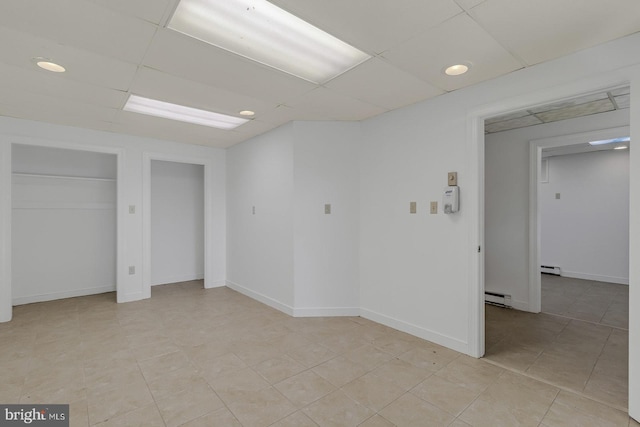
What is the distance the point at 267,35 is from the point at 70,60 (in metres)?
1.57

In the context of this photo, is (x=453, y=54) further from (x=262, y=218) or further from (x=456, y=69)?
(x=262, y=218)

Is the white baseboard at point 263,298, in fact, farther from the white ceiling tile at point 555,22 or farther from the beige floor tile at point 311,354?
the white ceiling tile at point 555,22

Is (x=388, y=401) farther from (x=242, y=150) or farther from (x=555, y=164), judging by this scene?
(x=555, y=164)

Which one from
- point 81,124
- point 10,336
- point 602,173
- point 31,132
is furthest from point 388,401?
point 602,173

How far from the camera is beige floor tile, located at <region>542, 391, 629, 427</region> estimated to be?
6.21 feet

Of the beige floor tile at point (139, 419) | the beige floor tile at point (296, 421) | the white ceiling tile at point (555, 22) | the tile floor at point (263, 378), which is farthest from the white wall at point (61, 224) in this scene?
the white ceiling tile at point (555, 22)

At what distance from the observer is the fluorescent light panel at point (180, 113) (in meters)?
3.29

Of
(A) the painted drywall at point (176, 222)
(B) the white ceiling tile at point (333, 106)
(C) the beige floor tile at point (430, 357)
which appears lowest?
(C) the beige floor tile at point (430, 357)

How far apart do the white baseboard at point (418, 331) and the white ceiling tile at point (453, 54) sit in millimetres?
2441

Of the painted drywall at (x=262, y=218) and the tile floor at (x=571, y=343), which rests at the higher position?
the painted drywall at (x=262, y=218)

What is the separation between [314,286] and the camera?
3.87 metres

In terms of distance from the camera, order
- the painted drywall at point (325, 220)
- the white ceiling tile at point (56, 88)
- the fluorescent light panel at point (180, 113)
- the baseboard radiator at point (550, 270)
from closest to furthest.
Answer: the white ceiling tile at point (56, 88)
the fluorescent light panel at point (180, 113)
the painted drywall at point (325, 220)
the baseboard radiator at point (550, 270)

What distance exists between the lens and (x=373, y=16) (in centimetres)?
179

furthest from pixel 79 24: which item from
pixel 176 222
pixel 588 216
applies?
pixel 588 216
